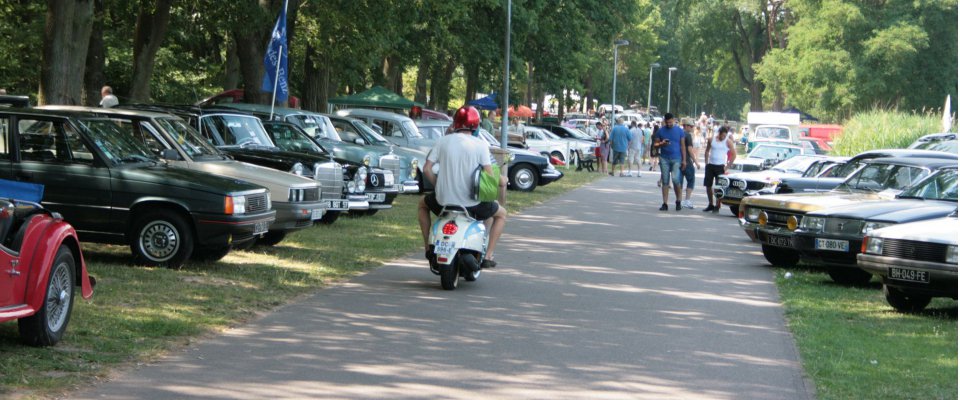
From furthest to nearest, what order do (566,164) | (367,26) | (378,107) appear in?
1. (566,164)
2. (378,107)
3. (367,26)

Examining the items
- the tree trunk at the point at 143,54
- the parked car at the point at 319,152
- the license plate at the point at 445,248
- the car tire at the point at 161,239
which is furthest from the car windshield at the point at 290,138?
the tree trunk at the point at 143,54

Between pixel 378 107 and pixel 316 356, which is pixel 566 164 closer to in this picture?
pixel 378 107

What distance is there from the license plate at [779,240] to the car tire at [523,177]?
51.6 ft

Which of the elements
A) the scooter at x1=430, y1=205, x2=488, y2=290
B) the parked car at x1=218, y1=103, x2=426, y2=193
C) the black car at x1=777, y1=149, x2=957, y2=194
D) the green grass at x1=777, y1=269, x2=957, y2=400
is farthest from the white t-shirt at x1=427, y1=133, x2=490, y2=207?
the black car at x1=777, y1=149, x2=957, y2=194

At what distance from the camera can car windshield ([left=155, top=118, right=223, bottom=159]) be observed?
14.2m

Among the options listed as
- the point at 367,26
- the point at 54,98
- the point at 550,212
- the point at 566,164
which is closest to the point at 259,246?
the point at 54,98

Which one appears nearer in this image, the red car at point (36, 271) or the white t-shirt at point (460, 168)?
the red car at point (36, 271)

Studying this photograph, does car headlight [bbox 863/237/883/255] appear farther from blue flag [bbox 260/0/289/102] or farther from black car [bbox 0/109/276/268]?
blue flag [bbox 260/0/289/102]

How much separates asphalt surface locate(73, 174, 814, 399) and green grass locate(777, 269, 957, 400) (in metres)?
0.21

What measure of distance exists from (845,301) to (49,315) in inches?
299

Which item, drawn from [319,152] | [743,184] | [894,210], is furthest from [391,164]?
[894,210]

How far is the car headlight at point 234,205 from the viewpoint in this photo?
40.7 feet

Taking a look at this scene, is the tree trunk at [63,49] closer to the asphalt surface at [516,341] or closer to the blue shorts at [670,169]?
the asphalt surface at [516,341]

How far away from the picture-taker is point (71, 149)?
12547mm
